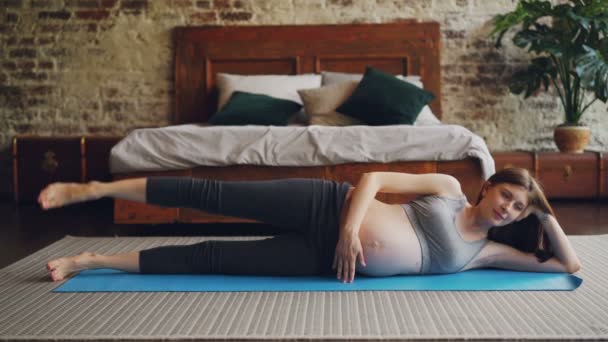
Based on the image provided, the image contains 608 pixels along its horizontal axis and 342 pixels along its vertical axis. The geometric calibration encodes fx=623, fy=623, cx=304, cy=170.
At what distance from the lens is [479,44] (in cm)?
538

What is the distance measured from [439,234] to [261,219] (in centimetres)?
→ 70

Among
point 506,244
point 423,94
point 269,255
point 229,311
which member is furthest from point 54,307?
point 423,94

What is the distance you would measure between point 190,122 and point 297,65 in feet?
3.52

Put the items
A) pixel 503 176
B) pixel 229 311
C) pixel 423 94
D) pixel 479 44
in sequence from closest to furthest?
pixel 229 311, pixel 503 176, pixel 423 94, pixel 479 44

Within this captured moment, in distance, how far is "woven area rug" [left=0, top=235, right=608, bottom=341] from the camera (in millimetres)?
1947

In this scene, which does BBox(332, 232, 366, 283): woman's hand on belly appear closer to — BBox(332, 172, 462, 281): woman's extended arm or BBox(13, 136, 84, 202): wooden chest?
BBox(332, 172, 462, 281): woman's extended arm

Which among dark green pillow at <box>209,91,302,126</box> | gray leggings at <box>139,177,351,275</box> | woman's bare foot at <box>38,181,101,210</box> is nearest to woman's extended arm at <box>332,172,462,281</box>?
gray leggings at <box>139,177,351,275</box>

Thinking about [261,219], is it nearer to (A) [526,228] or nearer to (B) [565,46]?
(A) [526,228]

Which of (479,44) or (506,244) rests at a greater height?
(479,44)

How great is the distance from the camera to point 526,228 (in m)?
2.50

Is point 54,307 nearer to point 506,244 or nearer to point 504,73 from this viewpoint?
point 506,244

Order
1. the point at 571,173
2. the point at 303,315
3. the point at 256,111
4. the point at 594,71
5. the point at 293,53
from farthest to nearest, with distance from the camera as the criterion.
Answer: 1. the point at 293,53
2. the point at 571,173
3. the point at 256,111
4. the point at 594,71
5. the point at 303,315

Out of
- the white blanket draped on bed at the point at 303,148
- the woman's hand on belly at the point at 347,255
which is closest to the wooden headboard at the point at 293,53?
the white blanket draped on bed at the point at 303,148

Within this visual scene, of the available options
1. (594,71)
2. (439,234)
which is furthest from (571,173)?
(439,234)
